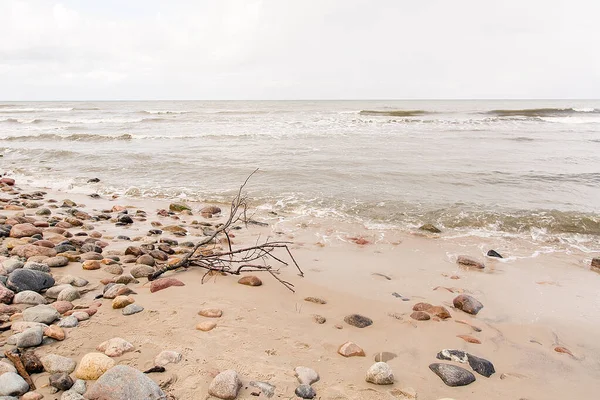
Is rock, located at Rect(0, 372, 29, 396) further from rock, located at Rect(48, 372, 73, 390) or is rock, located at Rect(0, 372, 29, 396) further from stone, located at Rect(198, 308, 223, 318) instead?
stone, located at Rect(198, 308, 223, 318)

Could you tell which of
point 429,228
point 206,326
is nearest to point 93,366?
point 206,326

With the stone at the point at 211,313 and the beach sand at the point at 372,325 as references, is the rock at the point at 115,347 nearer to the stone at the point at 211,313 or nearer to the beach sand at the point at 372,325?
the beach sand at the point at 372,325

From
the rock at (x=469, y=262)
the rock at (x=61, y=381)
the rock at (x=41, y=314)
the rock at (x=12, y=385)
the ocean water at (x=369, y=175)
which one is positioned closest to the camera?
the rock at (x=12, y=385)

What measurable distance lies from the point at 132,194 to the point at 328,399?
788cm

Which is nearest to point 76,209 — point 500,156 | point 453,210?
point 453,210

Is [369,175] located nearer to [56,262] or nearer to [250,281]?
[250,281]

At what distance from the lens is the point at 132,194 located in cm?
863

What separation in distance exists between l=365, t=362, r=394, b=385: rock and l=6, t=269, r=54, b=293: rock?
3.20 metres

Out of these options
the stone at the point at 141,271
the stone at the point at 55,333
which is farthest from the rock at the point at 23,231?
the stone at the point at 55,333

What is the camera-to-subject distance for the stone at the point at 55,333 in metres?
2.58

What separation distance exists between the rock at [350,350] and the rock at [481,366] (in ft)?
2.69

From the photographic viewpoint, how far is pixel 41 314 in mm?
2850

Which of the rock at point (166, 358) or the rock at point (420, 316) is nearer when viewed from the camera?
the rock at point (166, 358)

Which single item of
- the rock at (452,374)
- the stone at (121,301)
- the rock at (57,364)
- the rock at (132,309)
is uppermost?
the rock at (57,364)
